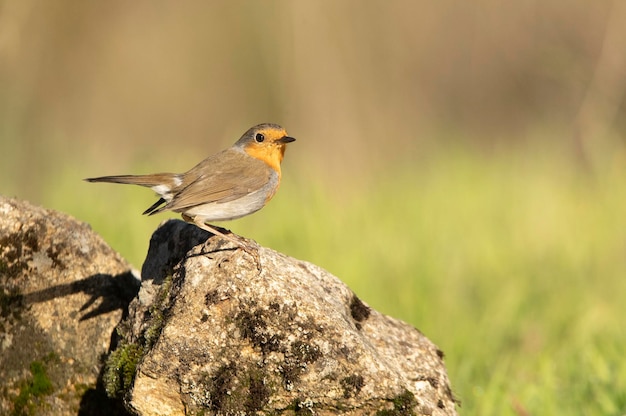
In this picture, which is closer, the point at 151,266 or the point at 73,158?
the point at 151,266

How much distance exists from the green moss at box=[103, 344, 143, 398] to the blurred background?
7.21 ft

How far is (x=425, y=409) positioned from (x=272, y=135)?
2.11 metres

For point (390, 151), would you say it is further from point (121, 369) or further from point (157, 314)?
point (121, 369)

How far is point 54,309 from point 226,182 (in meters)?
1.14

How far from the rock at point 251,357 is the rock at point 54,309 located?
0.31 metres

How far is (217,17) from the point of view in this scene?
10.8 metres

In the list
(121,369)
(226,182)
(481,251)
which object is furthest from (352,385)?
(481,251)

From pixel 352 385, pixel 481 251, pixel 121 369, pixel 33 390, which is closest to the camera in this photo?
pixel 352 385

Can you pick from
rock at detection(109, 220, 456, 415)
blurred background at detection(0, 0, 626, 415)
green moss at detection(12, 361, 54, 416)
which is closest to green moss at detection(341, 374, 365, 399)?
rock at detection(109, 220, 456, 415)

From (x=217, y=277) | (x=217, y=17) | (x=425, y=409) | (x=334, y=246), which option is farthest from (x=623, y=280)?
(x=217, y=17)

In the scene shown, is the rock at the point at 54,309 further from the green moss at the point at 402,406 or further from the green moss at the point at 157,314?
the green moss at the point at 402,406

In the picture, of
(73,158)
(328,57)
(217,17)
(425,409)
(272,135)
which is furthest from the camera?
(217,17)

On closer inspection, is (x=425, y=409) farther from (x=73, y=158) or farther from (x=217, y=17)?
(x=217, y=17)

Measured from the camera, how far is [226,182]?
4.47 metres
